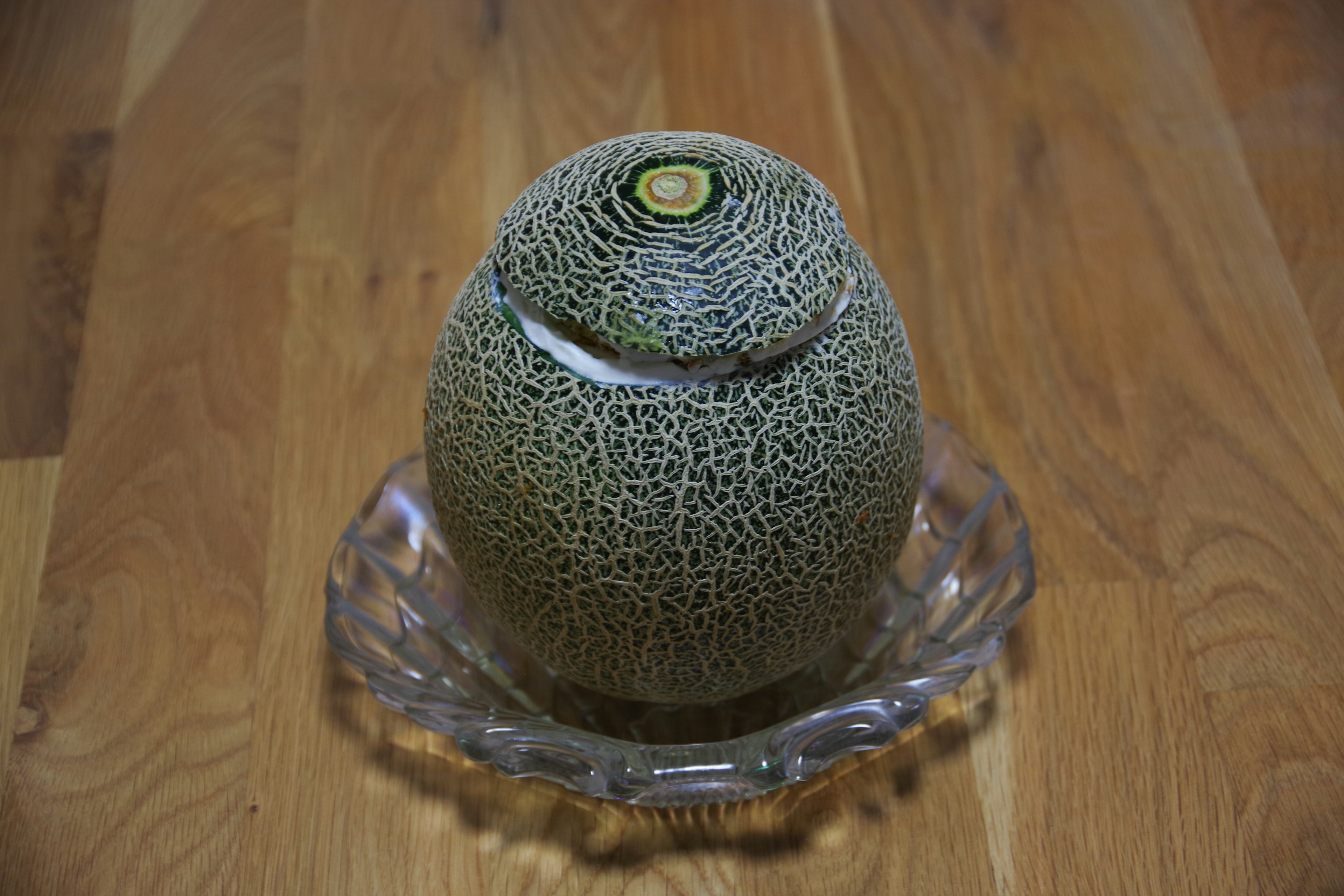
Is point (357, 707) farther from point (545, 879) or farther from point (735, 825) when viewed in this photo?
point (735, 825)

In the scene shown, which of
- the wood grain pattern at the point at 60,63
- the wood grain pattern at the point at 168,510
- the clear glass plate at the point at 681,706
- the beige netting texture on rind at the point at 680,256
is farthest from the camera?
the wood grain pattern at the point at 60,63

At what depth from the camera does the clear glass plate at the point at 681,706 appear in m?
0.80

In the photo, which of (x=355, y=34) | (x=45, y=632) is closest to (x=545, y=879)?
(x=45, y=632)

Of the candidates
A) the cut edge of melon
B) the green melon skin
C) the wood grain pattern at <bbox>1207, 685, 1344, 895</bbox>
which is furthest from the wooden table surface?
the cut edge of melon

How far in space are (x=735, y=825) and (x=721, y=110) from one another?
85cm

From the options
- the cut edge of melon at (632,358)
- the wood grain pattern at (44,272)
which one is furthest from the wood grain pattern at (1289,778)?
the wood grain pattern at (44,272)

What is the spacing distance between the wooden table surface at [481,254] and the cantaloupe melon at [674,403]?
0.24m

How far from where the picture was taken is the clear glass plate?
0.80 metres

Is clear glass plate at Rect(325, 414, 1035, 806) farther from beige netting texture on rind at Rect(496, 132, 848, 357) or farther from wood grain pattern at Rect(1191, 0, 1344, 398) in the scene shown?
wood grain pattern at Rect(1191, 0, 1344, 398)

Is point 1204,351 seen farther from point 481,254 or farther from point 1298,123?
point 481,254

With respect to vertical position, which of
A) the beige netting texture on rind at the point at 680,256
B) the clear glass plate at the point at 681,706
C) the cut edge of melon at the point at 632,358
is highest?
the beige netting texture on rind at the point at 680,256

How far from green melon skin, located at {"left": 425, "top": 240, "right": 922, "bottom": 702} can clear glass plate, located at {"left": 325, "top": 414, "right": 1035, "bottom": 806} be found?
6cm

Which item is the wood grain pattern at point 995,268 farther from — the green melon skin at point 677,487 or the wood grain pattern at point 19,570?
the wood grain pattern at point 19,570

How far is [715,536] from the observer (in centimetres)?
72
